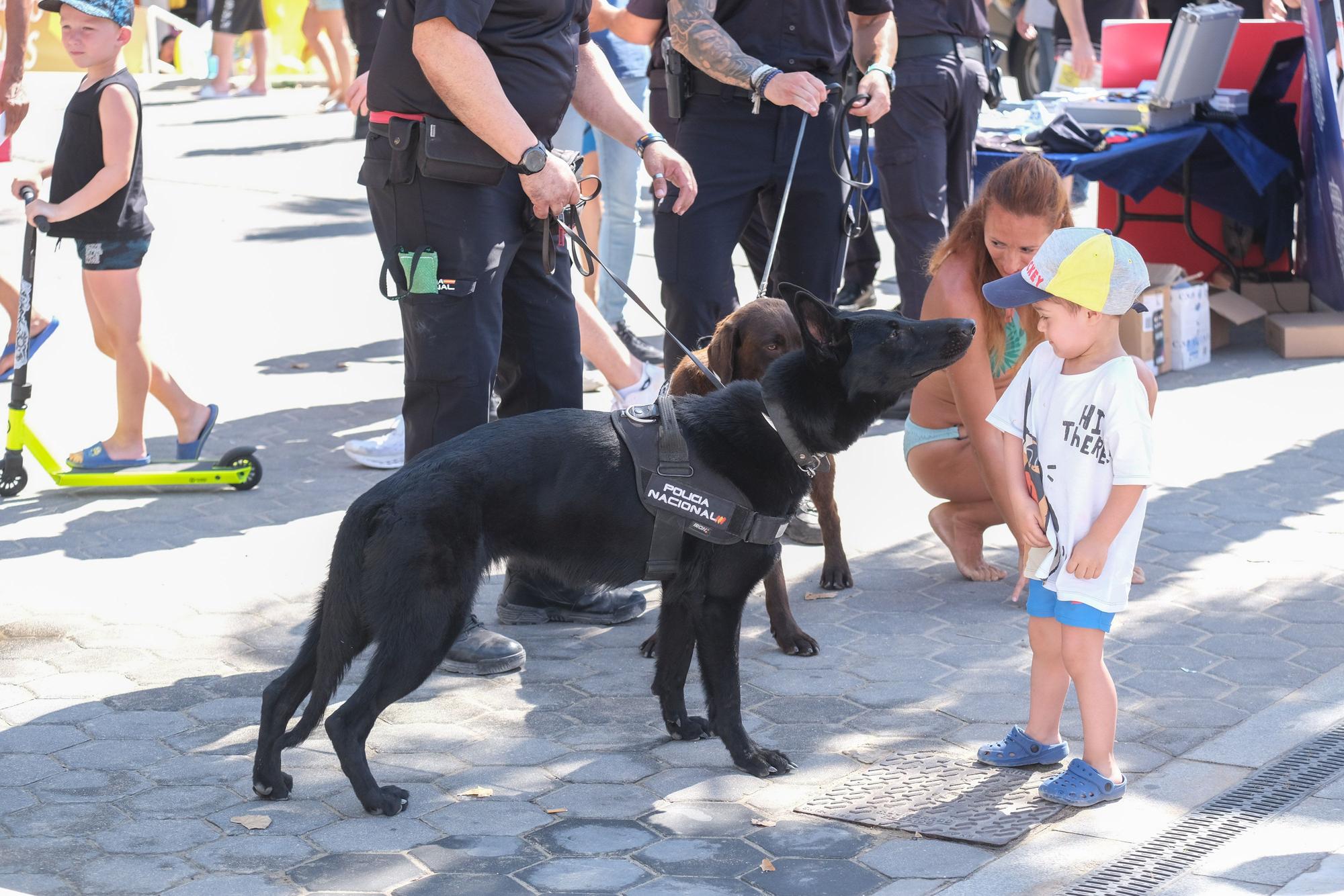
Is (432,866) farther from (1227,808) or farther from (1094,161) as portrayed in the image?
(1094,161)

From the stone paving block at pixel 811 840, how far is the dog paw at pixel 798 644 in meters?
1.02

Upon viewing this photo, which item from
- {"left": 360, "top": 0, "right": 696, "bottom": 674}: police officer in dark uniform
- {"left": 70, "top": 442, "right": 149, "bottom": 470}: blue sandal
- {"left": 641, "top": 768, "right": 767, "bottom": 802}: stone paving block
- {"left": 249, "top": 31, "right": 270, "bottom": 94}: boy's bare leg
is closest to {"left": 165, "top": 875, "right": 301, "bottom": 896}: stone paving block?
{"left": 641, "top": 768, "right": 767, "bottom": 802}: stone paving block

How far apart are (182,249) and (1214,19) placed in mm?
6690

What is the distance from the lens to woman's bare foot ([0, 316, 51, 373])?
6.24 metres

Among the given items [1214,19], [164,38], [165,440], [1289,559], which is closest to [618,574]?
[1289,559]

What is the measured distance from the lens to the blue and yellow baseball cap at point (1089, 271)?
3.30 metres

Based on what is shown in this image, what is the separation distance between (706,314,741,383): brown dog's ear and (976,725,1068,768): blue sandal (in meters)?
1.42

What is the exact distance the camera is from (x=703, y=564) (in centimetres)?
367

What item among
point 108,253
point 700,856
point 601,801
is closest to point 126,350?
point 108,253

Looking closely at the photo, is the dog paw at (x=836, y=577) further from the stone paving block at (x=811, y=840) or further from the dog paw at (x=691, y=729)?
the stone paving block at (x=811, y=840)

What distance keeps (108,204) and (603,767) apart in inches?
133

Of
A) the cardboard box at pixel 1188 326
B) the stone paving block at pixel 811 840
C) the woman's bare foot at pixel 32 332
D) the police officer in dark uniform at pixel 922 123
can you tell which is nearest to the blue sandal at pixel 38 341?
the woman's bare foot at pixel 32 332

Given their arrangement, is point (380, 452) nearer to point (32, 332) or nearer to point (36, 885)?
point (32, 332)

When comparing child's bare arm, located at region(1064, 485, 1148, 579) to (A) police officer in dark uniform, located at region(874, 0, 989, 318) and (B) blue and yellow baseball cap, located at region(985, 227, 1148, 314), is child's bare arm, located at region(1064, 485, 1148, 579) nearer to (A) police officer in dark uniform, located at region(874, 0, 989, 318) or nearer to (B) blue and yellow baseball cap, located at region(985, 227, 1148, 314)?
(B) blue and yellow baseball cap, located at region(985, 227, 1148, 314)
